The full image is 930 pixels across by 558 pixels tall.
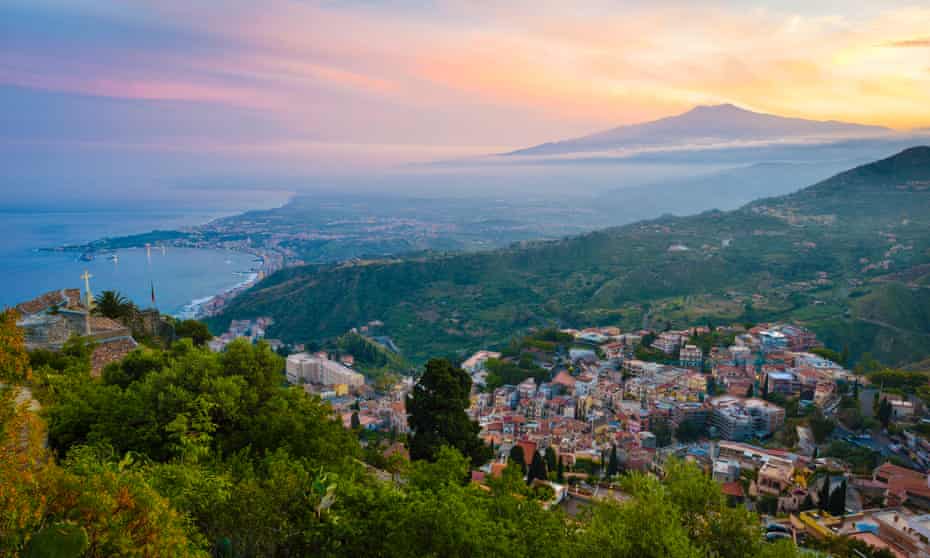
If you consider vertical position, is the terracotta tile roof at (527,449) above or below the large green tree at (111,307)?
below

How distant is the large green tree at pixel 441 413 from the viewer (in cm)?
1145

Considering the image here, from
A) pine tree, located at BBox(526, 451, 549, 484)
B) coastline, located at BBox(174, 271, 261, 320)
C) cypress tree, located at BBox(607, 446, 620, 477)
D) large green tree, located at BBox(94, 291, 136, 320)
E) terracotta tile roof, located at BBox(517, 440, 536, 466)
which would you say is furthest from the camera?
coastline, located at BBox(174, 271, 261, 320)

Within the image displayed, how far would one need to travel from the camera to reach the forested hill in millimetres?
38812

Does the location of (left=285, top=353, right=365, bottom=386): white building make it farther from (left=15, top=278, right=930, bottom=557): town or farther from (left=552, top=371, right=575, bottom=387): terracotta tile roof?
(left=552, top=371, right=575, bottom=387): terracotta tile roof

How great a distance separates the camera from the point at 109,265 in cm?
4569

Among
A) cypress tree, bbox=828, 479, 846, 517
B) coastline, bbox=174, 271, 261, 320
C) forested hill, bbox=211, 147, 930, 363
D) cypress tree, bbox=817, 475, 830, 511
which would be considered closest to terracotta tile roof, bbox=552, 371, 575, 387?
forested hill, bbox=211, 147, 930, 363

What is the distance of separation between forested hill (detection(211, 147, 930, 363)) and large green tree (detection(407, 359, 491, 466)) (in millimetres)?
28867

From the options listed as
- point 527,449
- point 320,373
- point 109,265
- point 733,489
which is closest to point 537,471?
point 527,449

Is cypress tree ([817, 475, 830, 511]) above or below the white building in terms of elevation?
above

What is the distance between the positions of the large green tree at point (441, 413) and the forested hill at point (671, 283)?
28.9 m

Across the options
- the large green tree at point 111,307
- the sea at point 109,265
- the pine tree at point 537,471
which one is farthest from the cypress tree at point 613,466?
the sea at point 109,265

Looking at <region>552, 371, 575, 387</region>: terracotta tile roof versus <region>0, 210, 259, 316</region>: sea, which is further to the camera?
<region>0, 210, 259, 316</region>: sea

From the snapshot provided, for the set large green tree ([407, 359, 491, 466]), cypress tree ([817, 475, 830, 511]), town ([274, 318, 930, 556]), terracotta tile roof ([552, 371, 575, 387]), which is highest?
large green tree ([407, 359, 491, 466])

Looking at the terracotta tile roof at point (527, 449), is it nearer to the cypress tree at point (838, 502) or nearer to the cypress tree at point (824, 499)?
the cypress tree at point (824, 499)
